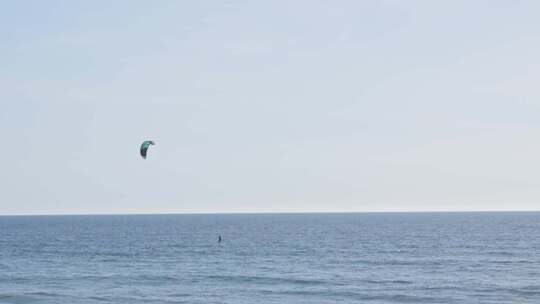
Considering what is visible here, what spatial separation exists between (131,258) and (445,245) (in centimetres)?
4663

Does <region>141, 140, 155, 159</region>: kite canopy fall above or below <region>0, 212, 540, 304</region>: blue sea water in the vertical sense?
above

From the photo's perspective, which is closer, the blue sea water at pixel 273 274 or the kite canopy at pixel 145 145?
the kite canopy at pixel 145 145

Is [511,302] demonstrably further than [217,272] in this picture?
No

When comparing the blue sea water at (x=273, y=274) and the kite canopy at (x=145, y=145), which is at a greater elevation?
the kite canopy at (x=145, y=145)

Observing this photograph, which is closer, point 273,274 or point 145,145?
point 145,145

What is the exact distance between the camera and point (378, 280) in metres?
60.9

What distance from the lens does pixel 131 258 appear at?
8456 centimetres

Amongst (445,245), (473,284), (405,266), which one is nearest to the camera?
(473,284)

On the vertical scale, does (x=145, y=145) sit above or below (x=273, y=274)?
above

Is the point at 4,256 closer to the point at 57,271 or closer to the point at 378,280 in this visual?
the point at 57,271

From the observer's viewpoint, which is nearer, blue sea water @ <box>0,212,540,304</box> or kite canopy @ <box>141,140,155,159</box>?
kite canopy @ <box>141,140,155,159</box>

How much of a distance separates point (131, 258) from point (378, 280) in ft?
114

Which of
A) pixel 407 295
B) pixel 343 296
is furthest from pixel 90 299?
pixel 407 295

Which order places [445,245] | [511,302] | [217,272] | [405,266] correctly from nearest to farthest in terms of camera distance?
[511,302] < [217,272] < [405,266] < [445,245]
